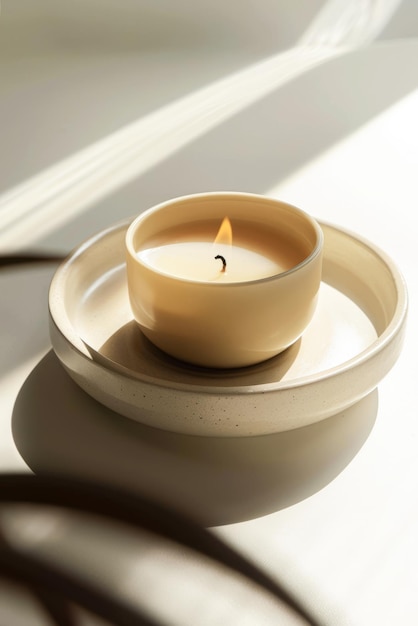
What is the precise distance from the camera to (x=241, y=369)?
0.46 meters

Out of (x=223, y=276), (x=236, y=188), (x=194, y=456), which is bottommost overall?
(x=194, y=456)

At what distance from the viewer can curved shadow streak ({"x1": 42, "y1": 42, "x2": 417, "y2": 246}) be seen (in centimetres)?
80

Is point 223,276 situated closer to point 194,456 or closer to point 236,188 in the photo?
point 194,456

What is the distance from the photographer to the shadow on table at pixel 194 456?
418mm

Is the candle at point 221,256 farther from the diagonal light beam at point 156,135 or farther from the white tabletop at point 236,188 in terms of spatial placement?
the diagonal light beam at point 156,135

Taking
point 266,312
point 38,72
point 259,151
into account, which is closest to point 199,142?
point 259,151

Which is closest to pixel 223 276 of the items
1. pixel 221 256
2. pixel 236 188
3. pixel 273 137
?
pixel 221 256

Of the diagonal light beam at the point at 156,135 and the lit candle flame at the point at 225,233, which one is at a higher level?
the diagonal light beam at the point at 156,135

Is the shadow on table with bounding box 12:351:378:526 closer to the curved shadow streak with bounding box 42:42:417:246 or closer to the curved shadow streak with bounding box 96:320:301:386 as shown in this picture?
the curved shadow streak with bounding box 96:320:301:386

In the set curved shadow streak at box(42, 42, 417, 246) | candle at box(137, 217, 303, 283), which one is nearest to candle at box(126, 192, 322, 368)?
candle at box(137, 217, 303, 283)

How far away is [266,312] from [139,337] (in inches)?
4.0

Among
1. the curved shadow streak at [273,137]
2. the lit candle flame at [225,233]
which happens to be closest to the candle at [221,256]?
the lit candle flame at [225,233]

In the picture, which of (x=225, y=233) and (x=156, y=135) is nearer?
(x=225, y=233)

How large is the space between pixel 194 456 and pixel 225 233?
0.14m
